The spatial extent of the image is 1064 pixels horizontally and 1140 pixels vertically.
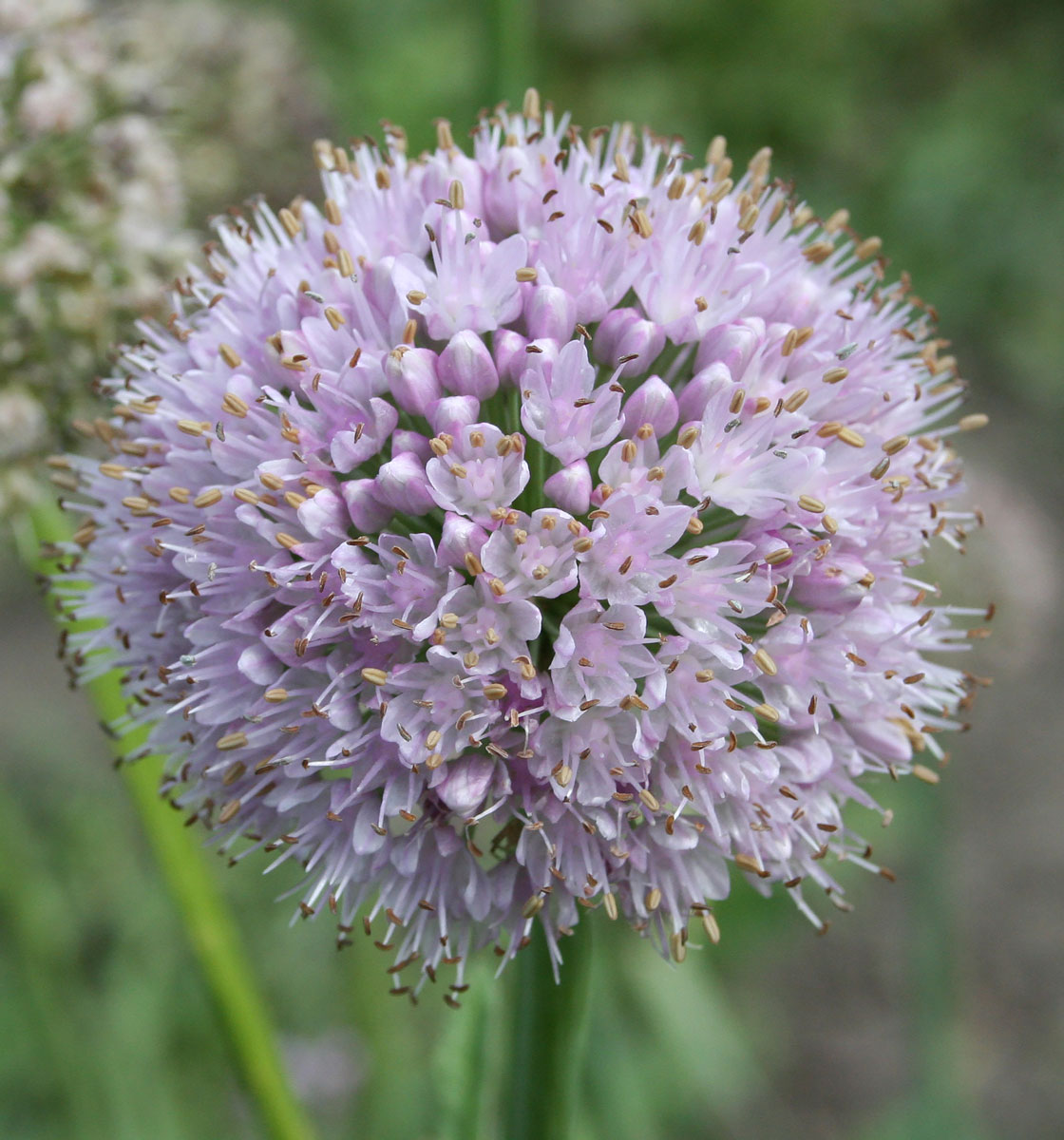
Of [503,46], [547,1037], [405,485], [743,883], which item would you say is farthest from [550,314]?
[743,883]

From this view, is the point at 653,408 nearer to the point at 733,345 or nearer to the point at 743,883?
the point at 733,345

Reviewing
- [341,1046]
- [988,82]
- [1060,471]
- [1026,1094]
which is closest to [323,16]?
[988,82]

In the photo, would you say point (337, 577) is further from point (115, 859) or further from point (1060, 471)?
point (1060, 471)

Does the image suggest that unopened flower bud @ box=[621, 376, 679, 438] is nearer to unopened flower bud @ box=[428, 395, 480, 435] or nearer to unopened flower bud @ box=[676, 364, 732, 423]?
unopened flower bud @ box=[676, 364, 732, 423]

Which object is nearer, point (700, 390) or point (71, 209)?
point (700, 390)

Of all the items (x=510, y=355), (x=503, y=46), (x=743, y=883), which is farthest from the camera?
(x=743, y=883)

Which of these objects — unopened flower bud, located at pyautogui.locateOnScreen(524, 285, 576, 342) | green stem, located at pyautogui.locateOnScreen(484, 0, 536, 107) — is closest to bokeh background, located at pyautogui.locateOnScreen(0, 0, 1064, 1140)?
green stem, located at pyautogui.locateOnScreen(484, 0, 536, 107)
